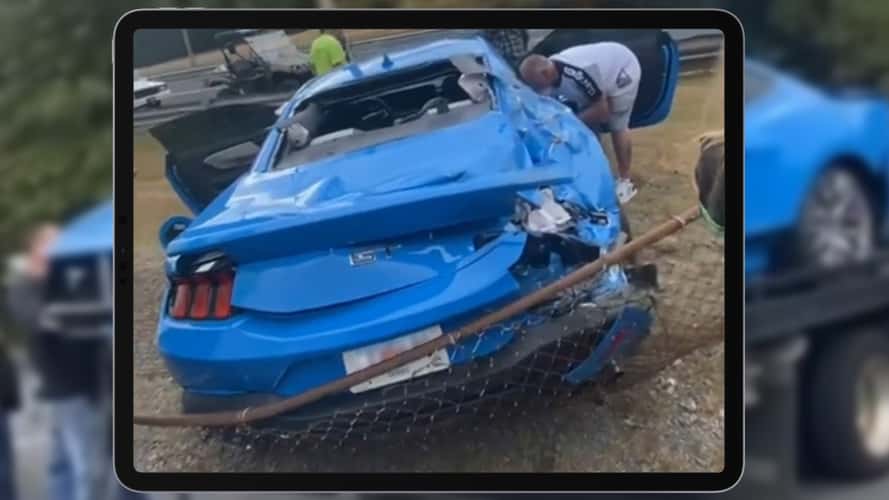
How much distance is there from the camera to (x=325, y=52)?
1219 mm

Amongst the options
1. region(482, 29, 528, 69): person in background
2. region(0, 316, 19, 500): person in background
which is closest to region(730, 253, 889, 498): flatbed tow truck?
region(482, 29, 528, 69): person in background

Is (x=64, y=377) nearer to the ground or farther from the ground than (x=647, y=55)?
nearer to the ground

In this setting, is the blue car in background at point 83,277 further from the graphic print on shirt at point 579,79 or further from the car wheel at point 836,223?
the car wheel at point 836,223

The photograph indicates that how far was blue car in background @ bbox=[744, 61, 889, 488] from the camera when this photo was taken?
4.47ft

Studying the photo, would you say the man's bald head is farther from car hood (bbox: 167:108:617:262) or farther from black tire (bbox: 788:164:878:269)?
black tire (bbox: 788:164:878:269)

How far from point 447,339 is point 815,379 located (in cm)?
56

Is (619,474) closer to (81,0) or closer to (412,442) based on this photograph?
(412,442)

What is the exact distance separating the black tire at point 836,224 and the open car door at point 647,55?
11.2 inches

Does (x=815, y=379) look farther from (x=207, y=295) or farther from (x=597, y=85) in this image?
(x=207, y=295)

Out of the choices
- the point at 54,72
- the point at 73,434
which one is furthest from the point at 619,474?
the point at 54,72

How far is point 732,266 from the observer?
1.25m

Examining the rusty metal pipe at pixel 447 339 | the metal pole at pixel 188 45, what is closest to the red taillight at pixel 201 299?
the rusty metal pipe at pixel 447 339

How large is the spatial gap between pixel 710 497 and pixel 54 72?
903 mm

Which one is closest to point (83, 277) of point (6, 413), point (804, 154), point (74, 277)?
point (74, 277)
